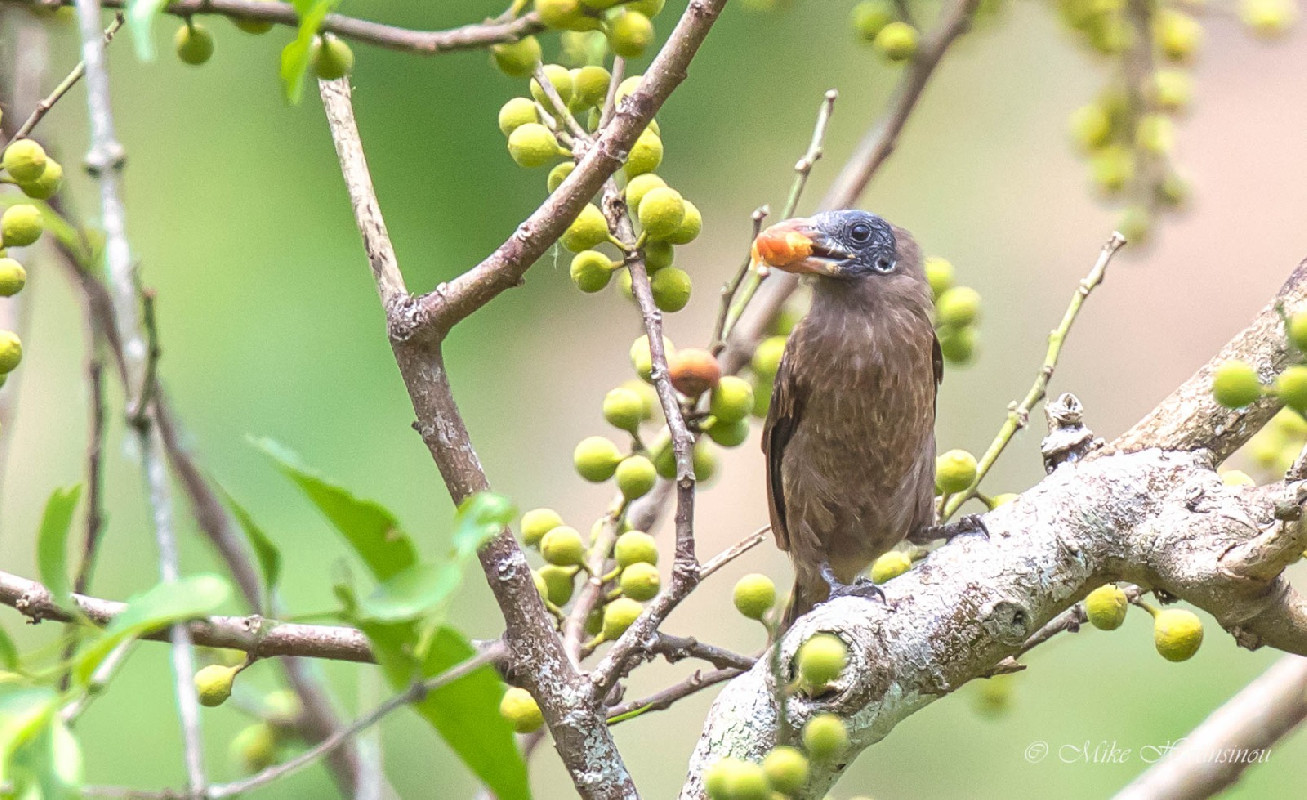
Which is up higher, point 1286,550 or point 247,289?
point 1286,550

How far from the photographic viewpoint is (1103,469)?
127 centimetres

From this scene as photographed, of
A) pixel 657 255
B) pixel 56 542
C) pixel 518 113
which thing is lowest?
pixel 56 542

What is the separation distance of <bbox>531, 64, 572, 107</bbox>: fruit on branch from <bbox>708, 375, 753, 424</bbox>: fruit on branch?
0.33 m

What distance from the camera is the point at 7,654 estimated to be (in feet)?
2.00

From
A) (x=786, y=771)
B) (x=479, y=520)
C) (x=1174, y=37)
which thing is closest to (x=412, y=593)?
(x=479, y=520)

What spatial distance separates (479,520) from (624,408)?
0.73 meters

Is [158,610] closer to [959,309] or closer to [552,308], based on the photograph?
[959,309]

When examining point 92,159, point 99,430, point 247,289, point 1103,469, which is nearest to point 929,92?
point 247,289

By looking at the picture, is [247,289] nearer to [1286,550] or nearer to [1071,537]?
[1071,537]

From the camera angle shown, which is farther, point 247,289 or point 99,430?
point 247,289

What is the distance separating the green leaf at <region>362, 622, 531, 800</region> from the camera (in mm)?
627

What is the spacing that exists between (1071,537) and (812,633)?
281mm

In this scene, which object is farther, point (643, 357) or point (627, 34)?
point (643, 357)

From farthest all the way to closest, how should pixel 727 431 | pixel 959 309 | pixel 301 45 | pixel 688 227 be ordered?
pixel 959 309 → pixel 727 431 → pixel 688 227 → pixel 301 45
